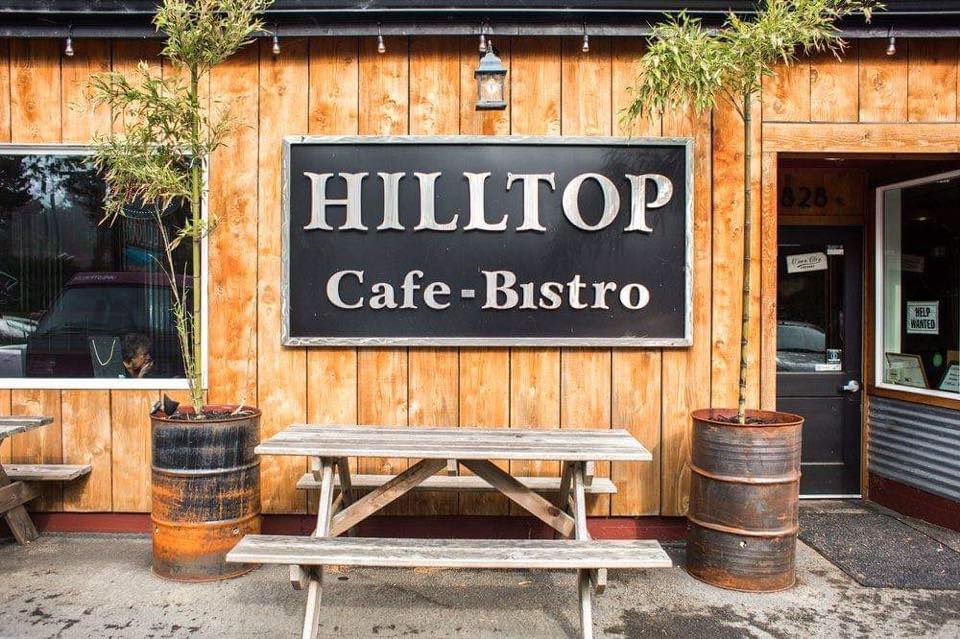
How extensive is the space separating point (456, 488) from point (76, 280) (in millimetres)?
2777

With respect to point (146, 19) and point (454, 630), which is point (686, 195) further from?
point (146, 19)

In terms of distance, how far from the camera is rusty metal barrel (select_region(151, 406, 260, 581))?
11.1ft

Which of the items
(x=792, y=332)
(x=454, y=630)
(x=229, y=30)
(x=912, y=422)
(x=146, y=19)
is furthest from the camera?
(x=792, y=332)

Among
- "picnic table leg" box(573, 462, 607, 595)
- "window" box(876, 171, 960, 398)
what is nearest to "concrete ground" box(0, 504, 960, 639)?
"picnic table leg" box(573, 462, 607, 595)

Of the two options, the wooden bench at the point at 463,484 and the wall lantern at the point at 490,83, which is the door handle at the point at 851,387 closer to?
the wooden bench at the point at 463,484

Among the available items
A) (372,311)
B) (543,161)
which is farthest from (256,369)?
(543,161)

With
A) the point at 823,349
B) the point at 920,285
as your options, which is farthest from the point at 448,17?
the point at 920,285

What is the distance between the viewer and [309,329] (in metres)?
4.07

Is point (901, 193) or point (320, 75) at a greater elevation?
point (320, 75)

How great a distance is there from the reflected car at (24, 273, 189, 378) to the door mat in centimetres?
416

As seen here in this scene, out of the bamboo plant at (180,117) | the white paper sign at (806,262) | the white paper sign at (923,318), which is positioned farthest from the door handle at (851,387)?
the bamboo plant at (180,117)

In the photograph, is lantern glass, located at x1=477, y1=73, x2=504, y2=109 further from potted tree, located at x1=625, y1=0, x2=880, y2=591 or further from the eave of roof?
potted tree, located at x1=625, y1=0, x2=880, y2=591

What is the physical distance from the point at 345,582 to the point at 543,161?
2647mm

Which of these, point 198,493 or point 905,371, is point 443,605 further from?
point 905,371
